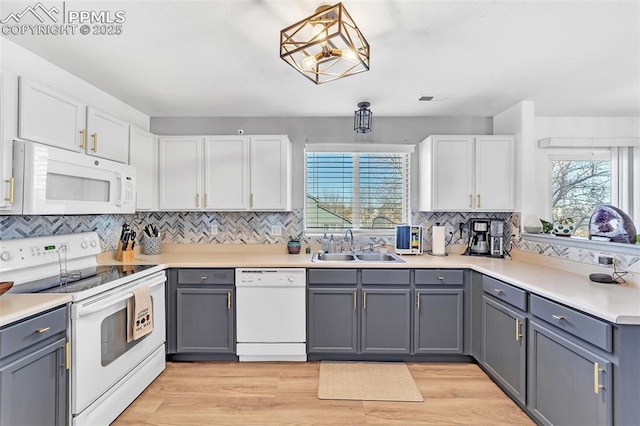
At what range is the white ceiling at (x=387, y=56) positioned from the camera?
1.60 m

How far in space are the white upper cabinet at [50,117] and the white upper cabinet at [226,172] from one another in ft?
3.42

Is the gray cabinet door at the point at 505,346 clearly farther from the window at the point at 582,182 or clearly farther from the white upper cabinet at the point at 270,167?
the white upper cabinet at the point at 270,167

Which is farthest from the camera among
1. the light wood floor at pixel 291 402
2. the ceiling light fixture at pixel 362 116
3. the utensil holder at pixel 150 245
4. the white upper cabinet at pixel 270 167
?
the utensil holder at pixel 150 245

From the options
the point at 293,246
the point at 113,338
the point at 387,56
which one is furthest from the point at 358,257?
the point at 113,338

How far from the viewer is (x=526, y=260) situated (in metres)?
→ 2.77

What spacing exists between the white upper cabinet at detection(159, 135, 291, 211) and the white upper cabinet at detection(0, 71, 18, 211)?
135cm

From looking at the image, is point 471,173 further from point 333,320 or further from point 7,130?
point 7,130

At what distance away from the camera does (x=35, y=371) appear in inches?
56.8

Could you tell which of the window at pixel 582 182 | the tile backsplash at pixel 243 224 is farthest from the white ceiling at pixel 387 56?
the tile backsplash at pixel 243 224

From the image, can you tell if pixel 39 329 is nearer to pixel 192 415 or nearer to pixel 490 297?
pixel 192 415

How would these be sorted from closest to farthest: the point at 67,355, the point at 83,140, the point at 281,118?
the point at 67,355 < the point at 83,140 < the point at 281,118

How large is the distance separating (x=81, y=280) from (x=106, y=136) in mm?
1084

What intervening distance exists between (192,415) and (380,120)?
305 centimetres

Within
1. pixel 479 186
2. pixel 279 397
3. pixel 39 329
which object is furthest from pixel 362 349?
pixel 39 329
